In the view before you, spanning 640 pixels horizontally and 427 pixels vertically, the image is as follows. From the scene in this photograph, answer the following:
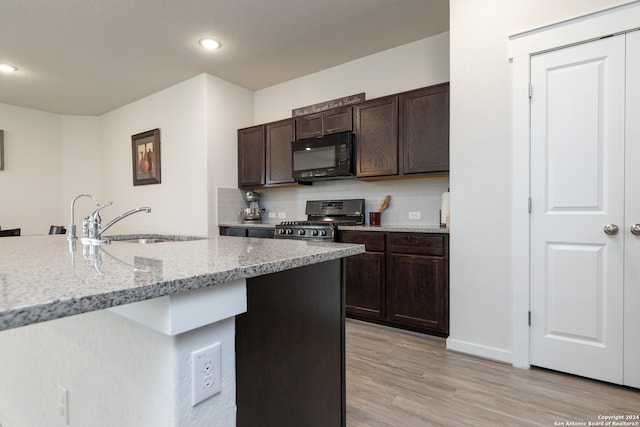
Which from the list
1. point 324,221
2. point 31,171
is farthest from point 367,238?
point 31,171

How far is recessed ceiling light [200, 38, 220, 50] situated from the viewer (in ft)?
10.5

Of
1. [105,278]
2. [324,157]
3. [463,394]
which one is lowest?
[463,394]

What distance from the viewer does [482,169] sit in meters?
2.31

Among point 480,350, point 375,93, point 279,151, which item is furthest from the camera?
point 279,151

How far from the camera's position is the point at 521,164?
7.09ft

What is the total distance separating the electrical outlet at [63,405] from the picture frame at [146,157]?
3892mm

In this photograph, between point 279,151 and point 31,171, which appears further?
point 31,171

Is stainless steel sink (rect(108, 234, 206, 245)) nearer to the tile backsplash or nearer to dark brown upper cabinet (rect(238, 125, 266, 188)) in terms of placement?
the tile backsplash

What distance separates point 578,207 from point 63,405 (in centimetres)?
265

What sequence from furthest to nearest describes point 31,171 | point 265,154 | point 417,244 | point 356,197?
1. point 31,171
2. point 265,154
3. point 356,197
4. point 417,244

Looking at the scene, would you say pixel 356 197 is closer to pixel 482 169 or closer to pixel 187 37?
pixel 482 169

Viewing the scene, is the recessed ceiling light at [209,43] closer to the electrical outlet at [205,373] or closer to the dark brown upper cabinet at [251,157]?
the dark brown upper cabinet at [251,157]

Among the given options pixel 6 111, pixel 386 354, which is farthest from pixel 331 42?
pixel 6 111

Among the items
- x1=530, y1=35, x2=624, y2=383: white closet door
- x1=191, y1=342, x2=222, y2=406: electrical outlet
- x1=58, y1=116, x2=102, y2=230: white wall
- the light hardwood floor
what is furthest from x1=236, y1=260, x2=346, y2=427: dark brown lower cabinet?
x1=58, y1=116, x2=102, y2=230: white wall
